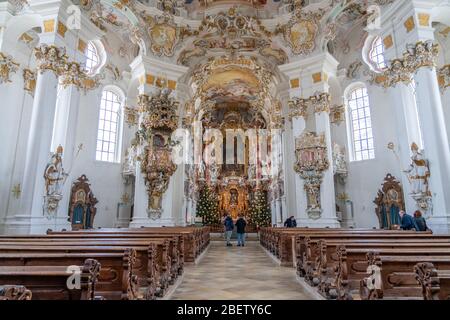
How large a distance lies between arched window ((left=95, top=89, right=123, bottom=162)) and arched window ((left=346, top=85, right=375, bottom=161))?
39.3ft

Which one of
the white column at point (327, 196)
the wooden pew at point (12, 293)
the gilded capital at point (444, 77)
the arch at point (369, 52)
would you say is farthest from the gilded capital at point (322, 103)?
the wooden pew at point (12, 293)

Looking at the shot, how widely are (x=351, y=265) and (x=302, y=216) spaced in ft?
29.8

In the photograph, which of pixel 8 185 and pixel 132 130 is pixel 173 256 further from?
pixel 132 130

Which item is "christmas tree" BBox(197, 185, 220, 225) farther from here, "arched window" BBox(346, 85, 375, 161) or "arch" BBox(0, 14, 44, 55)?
"arch" BBox(0, 14, 44, 55)

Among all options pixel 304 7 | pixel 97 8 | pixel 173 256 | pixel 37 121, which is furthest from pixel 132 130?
pixel 173 256

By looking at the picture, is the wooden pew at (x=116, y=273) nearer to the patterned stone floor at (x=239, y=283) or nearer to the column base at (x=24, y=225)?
the patterned stone floor at (x=239, y=283)

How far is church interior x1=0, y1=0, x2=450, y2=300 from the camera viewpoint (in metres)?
5.14

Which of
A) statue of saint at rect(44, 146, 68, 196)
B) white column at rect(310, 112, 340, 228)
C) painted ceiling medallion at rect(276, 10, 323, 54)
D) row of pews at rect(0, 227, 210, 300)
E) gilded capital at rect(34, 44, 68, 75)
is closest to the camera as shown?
row of pews at rect(0, 227, 210, 300)

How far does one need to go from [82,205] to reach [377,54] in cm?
1550

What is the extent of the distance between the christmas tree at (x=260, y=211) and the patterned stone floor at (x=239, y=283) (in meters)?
14.5

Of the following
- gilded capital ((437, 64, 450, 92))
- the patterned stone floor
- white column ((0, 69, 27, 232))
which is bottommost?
the patterned stone floor

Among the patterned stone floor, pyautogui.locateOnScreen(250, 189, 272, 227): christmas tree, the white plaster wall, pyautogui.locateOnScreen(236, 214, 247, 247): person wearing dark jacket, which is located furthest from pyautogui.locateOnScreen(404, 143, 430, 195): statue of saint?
pyautogui.locateOnScreen(250, 189, 272, 227): christmas tree

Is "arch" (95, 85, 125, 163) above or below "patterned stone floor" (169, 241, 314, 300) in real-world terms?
above

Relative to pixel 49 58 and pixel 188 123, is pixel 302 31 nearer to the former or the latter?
pixel 188 123
